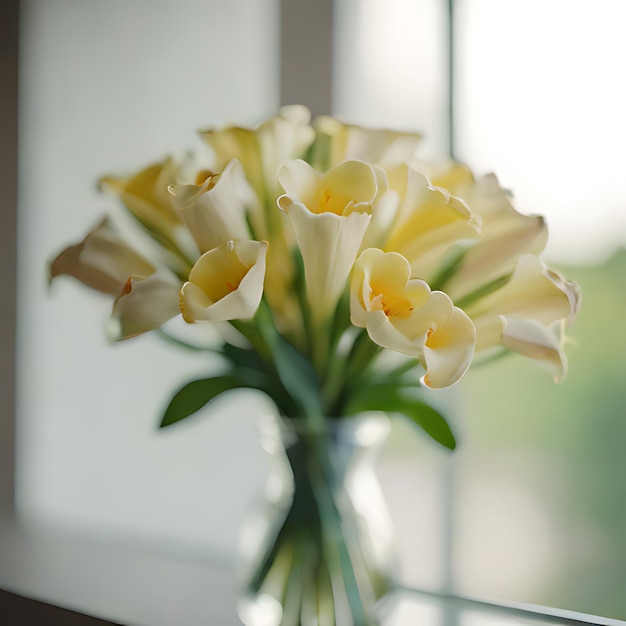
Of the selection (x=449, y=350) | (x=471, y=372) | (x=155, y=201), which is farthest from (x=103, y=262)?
(x=471, y=372)

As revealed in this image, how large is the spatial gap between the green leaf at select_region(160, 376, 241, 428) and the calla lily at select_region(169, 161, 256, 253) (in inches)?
4.1

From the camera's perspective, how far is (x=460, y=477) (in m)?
0.77

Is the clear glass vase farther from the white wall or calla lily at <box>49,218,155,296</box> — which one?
the white wall

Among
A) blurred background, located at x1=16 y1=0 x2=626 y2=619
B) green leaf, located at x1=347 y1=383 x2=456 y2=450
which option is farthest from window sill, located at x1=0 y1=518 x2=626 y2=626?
green leaf, located at x1=347 y1=383 x2=456 y2=450

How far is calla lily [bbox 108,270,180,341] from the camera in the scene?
52 centimetres

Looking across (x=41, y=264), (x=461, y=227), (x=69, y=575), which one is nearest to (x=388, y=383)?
A: (x=461, y=227)

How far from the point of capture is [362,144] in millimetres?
547

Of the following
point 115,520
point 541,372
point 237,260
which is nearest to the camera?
point 237,260

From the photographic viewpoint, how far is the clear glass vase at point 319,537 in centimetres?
55

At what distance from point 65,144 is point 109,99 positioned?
105 millimetres

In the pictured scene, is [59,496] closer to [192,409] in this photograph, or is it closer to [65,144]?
[65,144]

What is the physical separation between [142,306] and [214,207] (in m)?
0.08

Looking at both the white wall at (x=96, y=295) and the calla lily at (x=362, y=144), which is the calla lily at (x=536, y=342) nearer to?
the calla lily at (x=362, y=144)

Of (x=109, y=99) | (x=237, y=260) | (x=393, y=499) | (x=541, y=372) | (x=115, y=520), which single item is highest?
(x=109, y=99)
